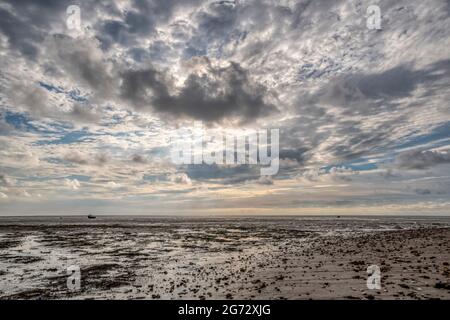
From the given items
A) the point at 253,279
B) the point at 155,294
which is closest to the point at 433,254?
the point at 253,279

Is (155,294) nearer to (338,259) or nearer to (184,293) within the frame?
(184,293)

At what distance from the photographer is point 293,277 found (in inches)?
786
